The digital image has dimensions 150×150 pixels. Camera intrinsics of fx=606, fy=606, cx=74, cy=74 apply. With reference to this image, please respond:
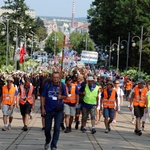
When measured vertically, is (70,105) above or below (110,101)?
below

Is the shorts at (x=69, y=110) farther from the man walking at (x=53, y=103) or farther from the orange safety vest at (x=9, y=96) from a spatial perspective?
the man walking at (x=53, y=103)

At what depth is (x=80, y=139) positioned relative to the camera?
54.4 feet

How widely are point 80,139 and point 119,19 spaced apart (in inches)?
2732

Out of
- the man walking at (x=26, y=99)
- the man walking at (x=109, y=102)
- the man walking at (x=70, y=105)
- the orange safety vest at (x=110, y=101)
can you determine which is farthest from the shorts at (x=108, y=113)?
the man walking at (x=26, y=99)

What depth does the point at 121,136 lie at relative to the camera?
18078 mm

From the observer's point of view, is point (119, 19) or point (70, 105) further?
point (119, 19)

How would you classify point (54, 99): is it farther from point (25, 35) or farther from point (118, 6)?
point (25, 35)

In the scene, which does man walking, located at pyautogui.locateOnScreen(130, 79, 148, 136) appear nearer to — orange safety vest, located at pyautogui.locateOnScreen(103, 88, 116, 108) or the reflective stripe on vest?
orange safety vest, located at pyautogui.locateOnScreen(103, 88, 116, 108)

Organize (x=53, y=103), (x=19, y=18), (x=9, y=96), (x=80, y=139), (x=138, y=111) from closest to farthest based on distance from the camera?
(x=53, y=103) < (x=80, y=139) < (x=9, y=96) < (x=138, y=111) < (x=19, y=18)

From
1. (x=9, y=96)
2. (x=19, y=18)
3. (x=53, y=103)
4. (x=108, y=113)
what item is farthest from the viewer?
(x=19, y=18)

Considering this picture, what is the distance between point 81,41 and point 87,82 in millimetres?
146352

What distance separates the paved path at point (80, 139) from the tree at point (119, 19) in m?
62.1

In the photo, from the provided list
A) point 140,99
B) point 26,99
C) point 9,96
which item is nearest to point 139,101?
point 140,99

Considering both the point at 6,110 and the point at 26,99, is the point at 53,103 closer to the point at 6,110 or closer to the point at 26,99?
the point at 26,99
